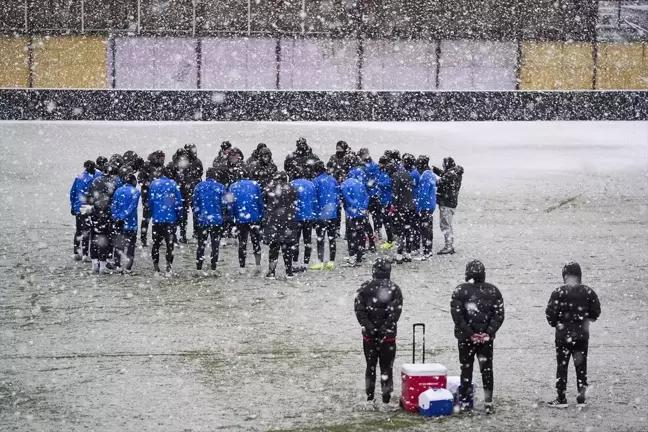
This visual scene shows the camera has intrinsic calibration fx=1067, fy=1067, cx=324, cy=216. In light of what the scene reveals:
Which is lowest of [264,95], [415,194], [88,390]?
[88,390]

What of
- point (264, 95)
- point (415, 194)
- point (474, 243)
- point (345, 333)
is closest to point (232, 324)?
point (345, 333)

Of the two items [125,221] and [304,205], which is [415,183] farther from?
[125,221]

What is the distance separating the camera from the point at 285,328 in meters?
12.9

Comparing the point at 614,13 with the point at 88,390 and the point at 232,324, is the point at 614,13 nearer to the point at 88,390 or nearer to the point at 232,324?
the point at 232,324

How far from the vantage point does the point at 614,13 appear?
31.6 metres

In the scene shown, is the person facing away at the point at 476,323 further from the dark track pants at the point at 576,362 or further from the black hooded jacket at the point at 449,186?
the black hooded jacket at the point at 449,186

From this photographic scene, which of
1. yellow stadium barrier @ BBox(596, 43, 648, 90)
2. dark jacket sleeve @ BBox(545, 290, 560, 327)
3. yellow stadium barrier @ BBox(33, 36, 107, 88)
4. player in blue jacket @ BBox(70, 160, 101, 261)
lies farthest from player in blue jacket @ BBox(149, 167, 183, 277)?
yellow stadium barrier @ BBox(596, 43, 648, 90)

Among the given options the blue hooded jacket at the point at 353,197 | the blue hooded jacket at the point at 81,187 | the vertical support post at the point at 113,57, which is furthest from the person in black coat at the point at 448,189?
the vertical support post at the point at 113,57

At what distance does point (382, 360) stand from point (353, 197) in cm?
667

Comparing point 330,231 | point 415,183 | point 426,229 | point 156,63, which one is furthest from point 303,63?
point 330,231

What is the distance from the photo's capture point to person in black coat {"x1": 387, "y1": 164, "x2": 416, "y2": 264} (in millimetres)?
16984

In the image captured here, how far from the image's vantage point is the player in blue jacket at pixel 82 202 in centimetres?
1652

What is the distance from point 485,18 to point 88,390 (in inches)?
892

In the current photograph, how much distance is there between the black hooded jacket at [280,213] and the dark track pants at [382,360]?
5.51m
